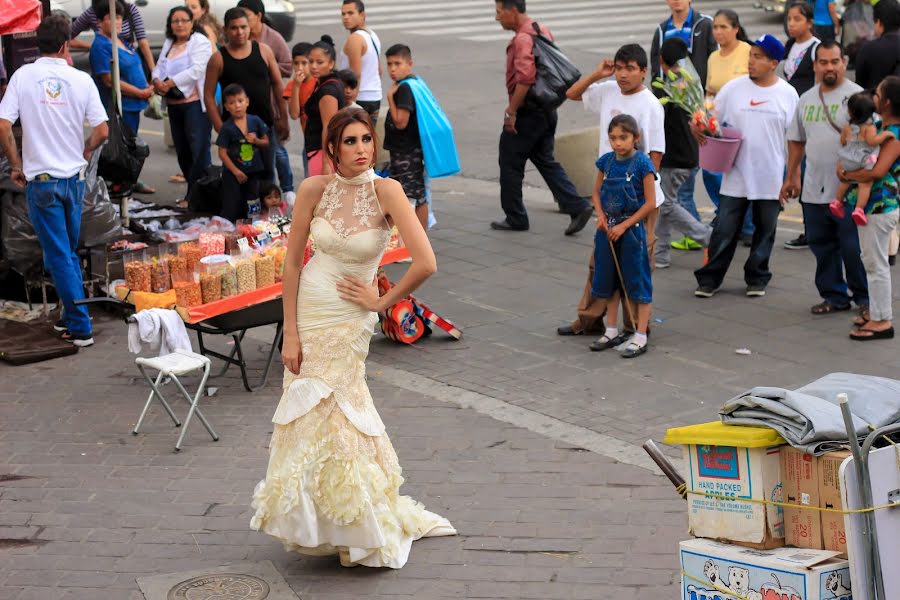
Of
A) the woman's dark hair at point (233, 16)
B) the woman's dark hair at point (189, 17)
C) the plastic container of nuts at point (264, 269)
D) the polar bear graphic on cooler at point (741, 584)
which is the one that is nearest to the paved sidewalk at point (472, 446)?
the plastic container of nuts at point (264, 269)

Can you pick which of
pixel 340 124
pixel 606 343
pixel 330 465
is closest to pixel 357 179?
pixel 340 124

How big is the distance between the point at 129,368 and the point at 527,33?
16.0 ft

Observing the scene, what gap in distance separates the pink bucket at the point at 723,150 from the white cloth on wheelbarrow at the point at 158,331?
4.23m

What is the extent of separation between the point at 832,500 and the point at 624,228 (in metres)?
4.37

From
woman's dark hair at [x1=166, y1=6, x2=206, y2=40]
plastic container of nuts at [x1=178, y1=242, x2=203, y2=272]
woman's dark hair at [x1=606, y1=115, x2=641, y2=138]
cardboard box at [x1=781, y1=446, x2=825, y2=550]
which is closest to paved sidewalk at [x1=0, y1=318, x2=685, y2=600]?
plastic container of nuts at [x1=178, y1=242, x2=203, y2=272]

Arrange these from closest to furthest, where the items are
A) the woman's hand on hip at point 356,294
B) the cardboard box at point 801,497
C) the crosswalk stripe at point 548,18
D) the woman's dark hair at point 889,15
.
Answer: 1. the cardboard box at point 801,497
2. the woman's hand on hip at point 356,294
3. the woman's dark hair at point 889,15
4. the crosswalk stripe at point 548,18

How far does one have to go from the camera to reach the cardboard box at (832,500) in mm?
4125

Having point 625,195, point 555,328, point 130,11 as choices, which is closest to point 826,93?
point 625,195

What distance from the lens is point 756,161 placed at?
9.46m

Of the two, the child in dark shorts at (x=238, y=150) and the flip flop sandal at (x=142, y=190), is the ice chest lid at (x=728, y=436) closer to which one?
the child in dark shorts at (x=238, y=150)

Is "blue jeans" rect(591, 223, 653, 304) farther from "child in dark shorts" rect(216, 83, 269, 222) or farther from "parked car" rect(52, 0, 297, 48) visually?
"parked car" rect(52, 0, 297, 48)

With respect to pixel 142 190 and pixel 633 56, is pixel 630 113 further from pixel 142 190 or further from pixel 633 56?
pixel 142 190

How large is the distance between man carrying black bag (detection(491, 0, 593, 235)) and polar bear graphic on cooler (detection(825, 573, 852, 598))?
Answer: 24.7 feet

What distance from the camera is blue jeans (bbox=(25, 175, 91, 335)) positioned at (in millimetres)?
8719
